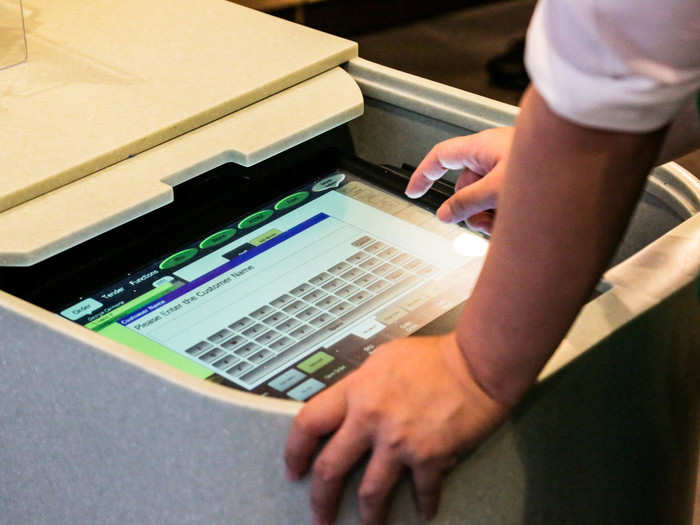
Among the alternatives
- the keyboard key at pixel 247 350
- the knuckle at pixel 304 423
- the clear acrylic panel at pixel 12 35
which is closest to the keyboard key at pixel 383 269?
the keyboard key at pixel 247 350

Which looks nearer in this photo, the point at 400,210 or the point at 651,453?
the point at 651,453

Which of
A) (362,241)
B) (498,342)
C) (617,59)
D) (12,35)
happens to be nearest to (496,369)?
(498,342)

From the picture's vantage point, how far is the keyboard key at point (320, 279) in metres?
0.64

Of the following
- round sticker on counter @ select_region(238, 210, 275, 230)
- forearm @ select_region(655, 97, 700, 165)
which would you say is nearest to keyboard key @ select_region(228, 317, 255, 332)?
round sticker on counter @ select_region(238, 210, 275, 230)

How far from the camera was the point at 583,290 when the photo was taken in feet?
1.40

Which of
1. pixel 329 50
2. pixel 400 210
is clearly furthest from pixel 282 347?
pixel 329 50

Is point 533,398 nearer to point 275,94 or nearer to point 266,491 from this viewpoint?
point 266,491

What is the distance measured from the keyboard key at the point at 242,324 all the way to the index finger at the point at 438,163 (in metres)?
0.17

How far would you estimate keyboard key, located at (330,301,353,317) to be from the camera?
2.02ft

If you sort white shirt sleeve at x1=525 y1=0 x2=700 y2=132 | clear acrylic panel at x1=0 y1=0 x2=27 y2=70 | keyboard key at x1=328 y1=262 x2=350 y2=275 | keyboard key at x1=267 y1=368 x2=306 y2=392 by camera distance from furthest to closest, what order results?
1. clear acrylic panel at x1=0 y1=0 x2=27 y2=70
2. keyboard key at x1=328 y1=262 x2=350 y2=275
3. keyboard key at x1=267 y1=368 x2=306 y2=392
4. white shirt sleeve at x1=525 y1=0 x2=700 y2=132

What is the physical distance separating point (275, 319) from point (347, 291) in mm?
54

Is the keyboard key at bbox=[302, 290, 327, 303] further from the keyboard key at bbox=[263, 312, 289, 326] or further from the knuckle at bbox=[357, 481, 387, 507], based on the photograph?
the knuckle at bbox=[357, 481, 387, 507]

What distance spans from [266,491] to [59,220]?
0.23 metres

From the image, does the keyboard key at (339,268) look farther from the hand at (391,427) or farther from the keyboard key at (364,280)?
the hand at (391,427)
